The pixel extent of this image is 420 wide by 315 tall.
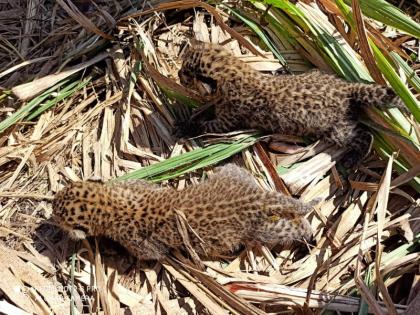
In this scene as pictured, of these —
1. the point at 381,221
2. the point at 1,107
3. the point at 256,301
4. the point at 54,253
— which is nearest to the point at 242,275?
the point at 256,301

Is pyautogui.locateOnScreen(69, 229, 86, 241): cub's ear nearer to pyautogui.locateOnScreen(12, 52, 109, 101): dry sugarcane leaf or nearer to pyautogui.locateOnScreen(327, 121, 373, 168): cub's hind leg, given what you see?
pyautogui.locateOnScreen(12, 52, 109, 101): dry sugarcane leaf

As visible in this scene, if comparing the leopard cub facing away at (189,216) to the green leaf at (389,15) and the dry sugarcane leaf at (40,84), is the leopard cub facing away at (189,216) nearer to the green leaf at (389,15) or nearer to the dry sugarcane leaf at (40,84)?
the dry sugarcane leaf at (40,84)

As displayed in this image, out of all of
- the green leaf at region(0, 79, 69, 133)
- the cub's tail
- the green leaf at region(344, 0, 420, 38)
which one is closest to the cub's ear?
the green leaf at region(0, 79, 69, 133)

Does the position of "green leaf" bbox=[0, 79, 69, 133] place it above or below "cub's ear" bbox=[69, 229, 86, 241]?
above

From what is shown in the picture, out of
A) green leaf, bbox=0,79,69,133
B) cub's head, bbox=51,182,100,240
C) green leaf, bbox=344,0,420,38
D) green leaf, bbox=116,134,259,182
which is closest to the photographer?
cub's head, bbox=51,182,100,240

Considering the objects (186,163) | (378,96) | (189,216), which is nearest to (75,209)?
(189,216)

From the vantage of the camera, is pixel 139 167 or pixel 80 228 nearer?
pixel 80 228

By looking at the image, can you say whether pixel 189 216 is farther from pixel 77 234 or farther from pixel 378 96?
pixel 378 96
